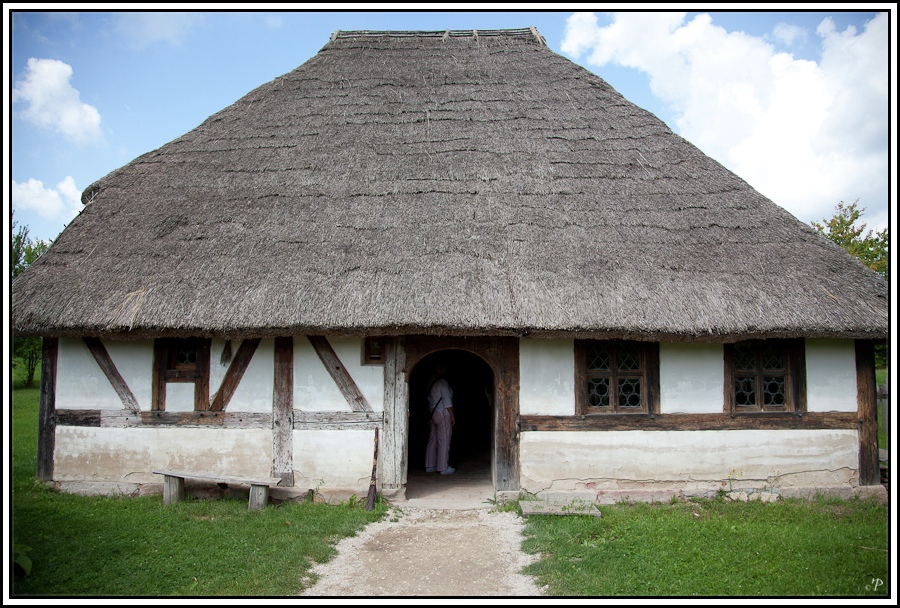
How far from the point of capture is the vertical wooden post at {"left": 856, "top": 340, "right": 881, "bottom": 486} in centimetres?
768

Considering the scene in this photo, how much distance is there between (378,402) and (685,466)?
4.03 metres

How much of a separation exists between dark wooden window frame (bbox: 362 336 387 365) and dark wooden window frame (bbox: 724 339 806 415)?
4479 mm

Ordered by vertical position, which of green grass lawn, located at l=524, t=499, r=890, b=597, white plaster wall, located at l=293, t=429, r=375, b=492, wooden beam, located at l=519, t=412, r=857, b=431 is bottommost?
green grass lawn, located at l=524, t=499, r=890, b=597

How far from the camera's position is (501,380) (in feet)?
24.9

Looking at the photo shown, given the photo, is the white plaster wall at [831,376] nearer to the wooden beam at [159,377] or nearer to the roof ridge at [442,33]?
the roof ridge at [442,33]

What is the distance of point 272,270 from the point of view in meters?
7.46

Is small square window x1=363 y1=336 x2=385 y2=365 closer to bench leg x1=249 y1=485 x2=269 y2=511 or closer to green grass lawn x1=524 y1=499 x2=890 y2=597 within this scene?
bench leg x1=249 y1=485 x2=269 y2=511

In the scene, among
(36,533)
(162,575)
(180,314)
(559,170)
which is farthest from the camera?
(559,170)

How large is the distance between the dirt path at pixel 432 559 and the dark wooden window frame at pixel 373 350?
1884 millimetres

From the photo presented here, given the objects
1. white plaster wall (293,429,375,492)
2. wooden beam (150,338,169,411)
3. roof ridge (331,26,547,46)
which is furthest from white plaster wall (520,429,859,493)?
roof ridge (331,26,547,46)

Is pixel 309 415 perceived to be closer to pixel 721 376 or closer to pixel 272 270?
pixel 272 270

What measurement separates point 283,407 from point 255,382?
1.64ft
